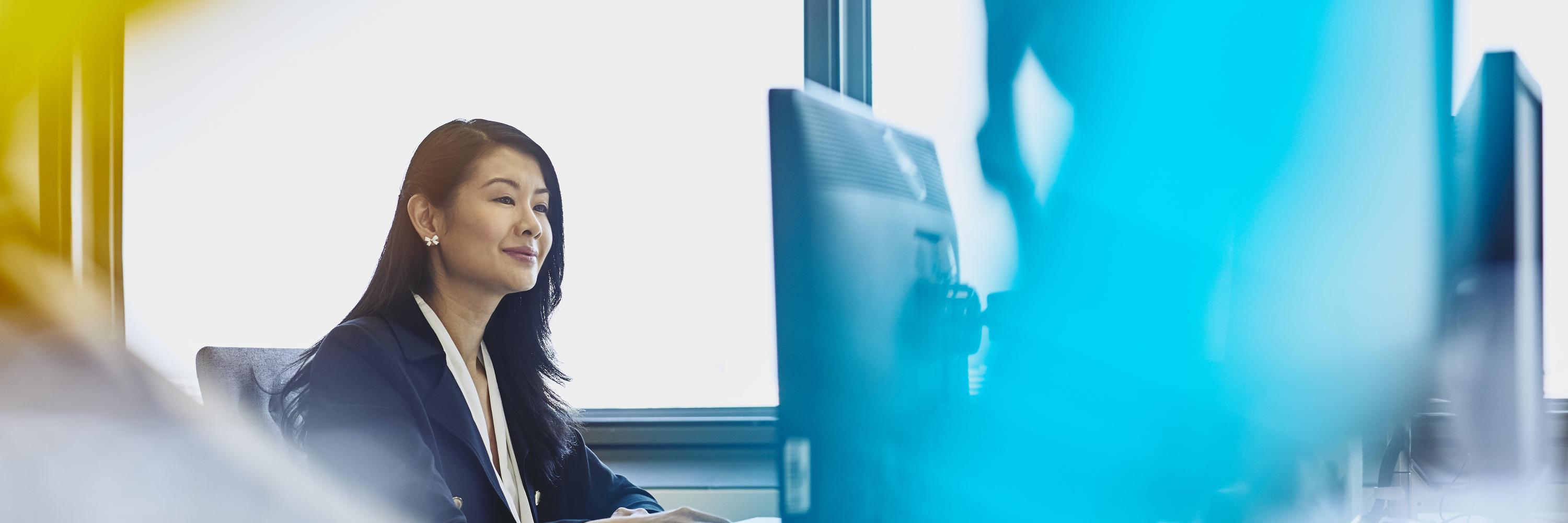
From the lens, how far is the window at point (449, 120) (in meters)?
2.05

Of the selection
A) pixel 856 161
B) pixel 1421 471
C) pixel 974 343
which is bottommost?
pixel 1421 471

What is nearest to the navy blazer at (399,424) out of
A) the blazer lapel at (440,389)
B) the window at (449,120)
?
the blazer lapel at (440,389)

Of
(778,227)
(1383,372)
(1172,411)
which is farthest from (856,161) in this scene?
(1383,372)

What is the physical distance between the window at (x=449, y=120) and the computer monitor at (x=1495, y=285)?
1.37 metres

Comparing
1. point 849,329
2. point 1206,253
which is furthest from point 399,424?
point 1206,253

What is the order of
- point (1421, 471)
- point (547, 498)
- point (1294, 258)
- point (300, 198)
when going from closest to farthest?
point (1294, 258), point (1421, 471), point (547, 498), point (300, 198)

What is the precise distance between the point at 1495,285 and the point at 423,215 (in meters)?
1.10

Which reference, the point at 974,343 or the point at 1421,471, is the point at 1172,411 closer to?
the point at 974,343

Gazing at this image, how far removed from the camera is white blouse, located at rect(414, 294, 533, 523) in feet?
4.10

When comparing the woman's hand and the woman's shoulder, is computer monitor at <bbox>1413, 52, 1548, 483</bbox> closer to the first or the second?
the woman's hand

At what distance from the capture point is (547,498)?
1330 mm

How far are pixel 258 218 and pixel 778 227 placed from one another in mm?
2010

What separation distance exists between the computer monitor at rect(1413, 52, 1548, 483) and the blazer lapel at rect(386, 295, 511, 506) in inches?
36.6

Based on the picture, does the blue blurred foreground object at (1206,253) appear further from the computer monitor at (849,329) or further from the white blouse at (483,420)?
the white blouse at (483,420)
